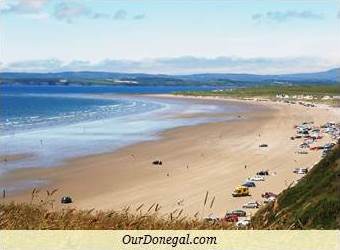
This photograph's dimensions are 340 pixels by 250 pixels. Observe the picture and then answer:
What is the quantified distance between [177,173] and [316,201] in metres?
28.4

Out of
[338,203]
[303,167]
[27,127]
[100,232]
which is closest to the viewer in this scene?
[100,232]

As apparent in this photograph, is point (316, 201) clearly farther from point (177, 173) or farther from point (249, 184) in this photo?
point (177, 173)

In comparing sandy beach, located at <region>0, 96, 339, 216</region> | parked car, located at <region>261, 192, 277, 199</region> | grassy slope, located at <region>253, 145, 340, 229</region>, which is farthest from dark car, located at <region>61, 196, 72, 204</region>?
grassy slope, located at <region>253, 145, 340, 229</region>

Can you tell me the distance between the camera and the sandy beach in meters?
31.5

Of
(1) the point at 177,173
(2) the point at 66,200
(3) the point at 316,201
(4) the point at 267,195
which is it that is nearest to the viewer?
(3) the point at 316,201

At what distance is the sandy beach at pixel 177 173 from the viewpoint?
103 feet

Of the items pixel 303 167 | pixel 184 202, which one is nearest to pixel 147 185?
pixel 184 202

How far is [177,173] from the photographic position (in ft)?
133

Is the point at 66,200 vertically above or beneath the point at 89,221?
beneath

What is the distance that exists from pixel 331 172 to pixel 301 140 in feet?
149

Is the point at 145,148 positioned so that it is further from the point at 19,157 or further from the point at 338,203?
the point at 338,203

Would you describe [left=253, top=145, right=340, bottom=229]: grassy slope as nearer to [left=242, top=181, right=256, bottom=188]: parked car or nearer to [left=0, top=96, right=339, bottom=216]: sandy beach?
[left=0, top=96, right=339, bottom=216]: sandy beach

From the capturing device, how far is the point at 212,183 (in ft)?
120

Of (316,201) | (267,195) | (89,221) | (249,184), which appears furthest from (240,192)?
(89,221)
